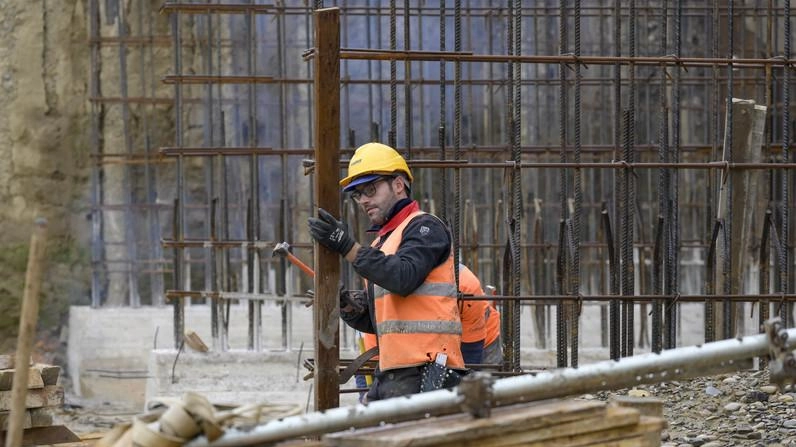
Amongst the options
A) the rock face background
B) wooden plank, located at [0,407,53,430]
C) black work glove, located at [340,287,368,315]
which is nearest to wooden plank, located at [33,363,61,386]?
wooden plank, located at [0,407,53,430]

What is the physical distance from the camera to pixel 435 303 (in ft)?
19.9

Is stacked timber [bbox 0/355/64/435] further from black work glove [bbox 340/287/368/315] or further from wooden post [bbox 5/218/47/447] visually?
wooden post [bbox 5/218/47/447]

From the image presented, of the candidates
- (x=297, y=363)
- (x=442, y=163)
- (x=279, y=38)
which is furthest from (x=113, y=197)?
(x=442, y=163)

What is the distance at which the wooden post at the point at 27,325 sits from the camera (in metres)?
4.28

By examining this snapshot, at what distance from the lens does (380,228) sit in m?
6.38

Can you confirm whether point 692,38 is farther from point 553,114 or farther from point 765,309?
point 765,309

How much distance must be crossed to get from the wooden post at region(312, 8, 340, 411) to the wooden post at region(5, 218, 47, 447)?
1942mm

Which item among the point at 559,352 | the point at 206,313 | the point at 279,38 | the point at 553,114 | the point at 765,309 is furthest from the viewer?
the point at 553,114

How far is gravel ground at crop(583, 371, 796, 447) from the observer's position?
686 centimetres

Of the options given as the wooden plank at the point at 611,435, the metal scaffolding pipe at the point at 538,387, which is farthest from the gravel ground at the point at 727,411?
the wooden plank at the point at 611,435

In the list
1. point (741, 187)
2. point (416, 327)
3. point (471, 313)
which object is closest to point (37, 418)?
point (416, 327)

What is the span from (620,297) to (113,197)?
10.4 m

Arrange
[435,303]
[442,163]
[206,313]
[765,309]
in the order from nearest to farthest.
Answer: [435,303] → [442,163] → [765,309] → [206,313]

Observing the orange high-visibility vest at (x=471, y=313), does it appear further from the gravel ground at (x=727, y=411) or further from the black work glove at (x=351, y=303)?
the gravel ground at (x=727, y=411)
